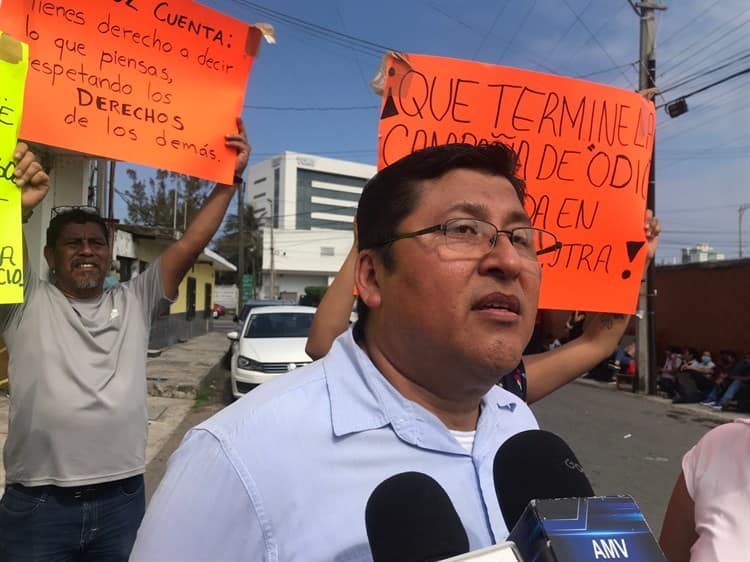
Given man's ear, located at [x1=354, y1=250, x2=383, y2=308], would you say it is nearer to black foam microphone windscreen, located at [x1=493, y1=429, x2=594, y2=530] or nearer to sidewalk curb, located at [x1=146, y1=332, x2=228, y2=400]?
black foam microphone windscreen, located at [x1=493, y1=429, x2=594, y2=530]

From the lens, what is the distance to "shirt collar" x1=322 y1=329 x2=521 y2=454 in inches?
47.0

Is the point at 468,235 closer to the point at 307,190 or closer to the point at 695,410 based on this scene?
the point at 695,410

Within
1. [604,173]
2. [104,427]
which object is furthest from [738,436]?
[104,427]

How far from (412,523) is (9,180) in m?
1.80

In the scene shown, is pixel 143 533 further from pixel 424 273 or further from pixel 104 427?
pixel 104 427

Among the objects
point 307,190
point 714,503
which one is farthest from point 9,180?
point 307,190

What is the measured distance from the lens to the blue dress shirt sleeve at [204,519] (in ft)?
3.40

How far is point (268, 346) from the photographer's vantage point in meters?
9.51

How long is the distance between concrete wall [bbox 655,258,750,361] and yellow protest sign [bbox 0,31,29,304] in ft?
47.0

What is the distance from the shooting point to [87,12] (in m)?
2.32

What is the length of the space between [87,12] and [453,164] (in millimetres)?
1755

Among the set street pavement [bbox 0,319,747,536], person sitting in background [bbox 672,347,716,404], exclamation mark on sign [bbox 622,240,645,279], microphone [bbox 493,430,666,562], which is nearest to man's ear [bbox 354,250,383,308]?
microphone [bbox 493,430,666,562]

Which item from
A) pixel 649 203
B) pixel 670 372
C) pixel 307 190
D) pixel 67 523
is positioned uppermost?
pixel 307 190

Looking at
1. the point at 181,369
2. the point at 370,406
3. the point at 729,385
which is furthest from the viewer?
the point at 181,369
